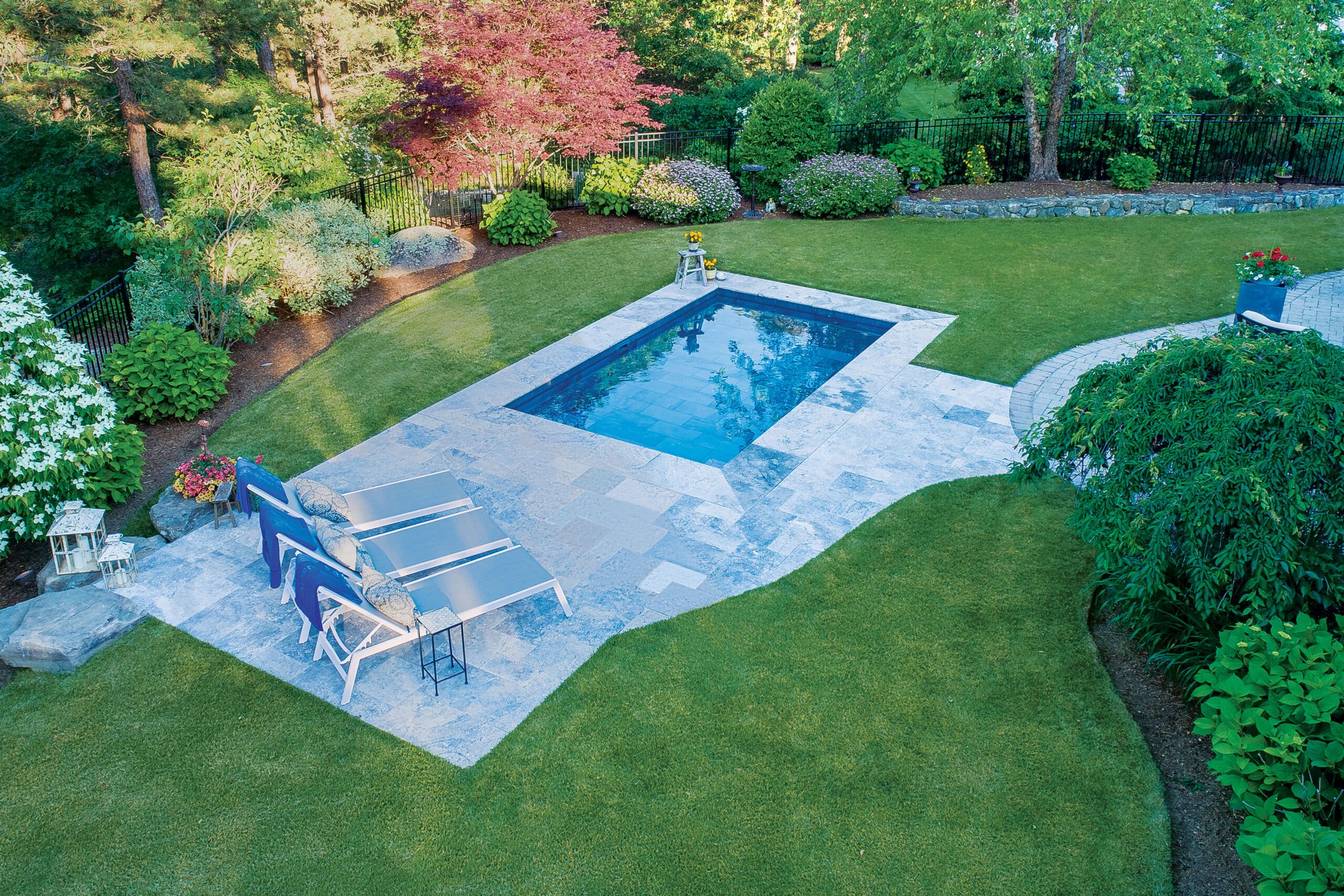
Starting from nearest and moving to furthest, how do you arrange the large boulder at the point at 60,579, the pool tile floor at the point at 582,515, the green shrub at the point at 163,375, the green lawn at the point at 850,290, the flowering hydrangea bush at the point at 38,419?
the pool tile floor at the point at 582,515, the large boulder at the point at 60,579, the flowering hydrangea bush at the point at 38,419, the green shrub at the point at 163,375, the green lawn at the point at 850,290

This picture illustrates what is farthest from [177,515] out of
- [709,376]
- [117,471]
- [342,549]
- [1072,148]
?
[1072,148]

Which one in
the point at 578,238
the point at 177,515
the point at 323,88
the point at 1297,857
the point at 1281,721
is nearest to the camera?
the point at 1297,857

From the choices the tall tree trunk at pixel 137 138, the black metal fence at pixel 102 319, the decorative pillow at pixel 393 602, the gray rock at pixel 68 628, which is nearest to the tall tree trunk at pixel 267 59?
the tall tree trunk at pixel 137 138

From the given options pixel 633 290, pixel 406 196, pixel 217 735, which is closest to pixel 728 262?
pixel 633 290

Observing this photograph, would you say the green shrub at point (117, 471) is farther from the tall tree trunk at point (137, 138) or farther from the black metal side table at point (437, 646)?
the tall tree trunk at point (137, 138)

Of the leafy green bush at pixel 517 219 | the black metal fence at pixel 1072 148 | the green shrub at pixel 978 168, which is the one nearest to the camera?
the leafy green bush at pixel 517 219

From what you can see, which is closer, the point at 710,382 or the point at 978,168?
the point at 710,382

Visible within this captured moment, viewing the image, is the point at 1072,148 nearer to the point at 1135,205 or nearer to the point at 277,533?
the point at 1135,205
